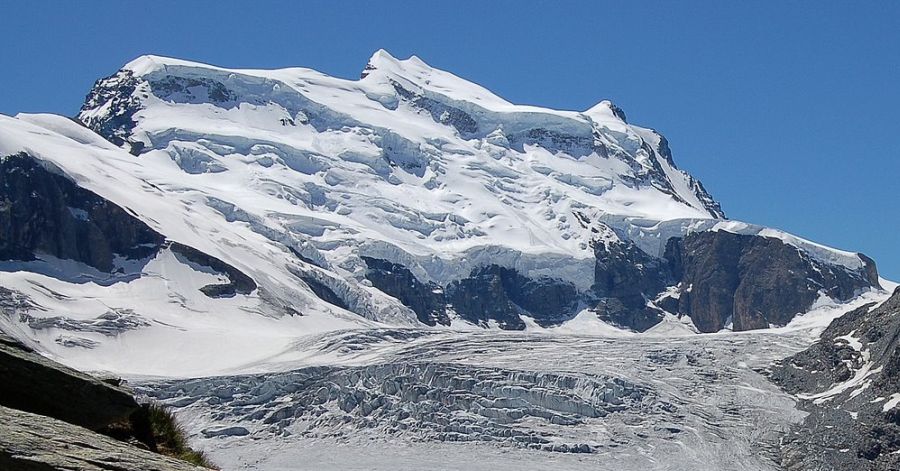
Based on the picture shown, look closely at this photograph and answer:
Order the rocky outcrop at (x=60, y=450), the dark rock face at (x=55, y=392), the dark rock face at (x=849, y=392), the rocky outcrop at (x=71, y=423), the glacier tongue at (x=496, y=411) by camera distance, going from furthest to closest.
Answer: the dark rock face at (x=849, y=392) → the glacier tongue at (x=496, y=411) → the dark rock face at (x=55, y=392) → the rocky outcrop at (x=71, y=423) → the rocky outcrop at (x=60, y=450)

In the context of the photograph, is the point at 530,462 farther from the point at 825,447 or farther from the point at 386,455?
the point at 825,447

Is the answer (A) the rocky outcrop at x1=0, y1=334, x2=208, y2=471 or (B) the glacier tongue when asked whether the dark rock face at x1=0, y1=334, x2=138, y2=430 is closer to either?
(A) the rocky outcrop at x1=0, y1=334, x2=208, y2=471

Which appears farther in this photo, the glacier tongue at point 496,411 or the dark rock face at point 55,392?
the glacier tongue at point 496,411

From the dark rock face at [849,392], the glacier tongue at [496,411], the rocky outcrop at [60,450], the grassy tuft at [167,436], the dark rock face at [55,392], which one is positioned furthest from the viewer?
the dark rock face at [849,392]

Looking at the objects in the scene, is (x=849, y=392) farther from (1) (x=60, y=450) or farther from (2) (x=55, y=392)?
(1) (x=60, y=450)

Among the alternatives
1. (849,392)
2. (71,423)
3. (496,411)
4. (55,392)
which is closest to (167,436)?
(55,392)

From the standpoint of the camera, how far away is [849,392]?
429 feet

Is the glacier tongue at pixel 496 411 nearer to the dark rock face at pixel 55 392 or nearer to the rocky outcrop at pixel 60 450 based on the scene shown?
the dark rock face at pixel 55 392

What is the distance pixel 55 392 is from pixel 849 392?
12521 centimetres

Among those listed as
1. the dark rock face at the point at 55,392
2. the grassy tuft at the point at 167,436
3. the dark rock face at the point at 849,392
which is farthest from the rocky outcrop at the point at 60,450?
the dark rock face at the point at 849,392

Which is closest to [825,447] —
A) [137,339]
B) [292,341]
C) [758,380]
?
[758,380]

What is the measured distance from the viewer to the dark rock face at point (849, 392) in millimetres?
113000

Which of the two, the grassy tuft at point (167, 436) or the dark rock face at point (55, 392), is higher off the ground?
the dark rock face at point (55, 392)

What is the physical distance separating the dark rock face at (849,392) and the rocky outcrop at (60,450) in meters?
103
